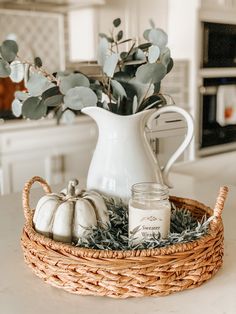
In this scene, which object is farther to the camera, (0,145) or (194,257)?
(0,145)

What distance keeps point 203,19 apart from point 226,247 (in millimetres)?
2813

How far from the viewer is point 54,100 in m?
0.88

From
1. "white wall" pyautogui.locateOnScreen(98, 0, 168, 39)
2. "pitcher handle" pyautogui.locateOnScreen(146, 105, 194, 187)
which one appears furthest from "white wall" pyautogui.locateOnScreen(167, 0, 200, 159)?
"pitcher handle" pyautogui.locateOnScreen(146, 105, 194, 187)

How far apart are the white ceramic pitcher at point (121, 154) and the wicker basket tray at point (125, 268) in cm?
23

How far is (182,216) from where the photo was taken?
0.83m

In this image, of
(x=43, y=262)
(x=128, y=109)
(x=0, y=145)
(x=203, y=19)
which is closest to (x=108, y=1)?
(x=203, y=19)

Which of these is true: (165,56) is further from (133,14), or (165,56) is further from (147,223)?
(133,14)

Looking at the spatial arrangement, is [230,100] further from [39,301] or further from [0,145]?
[39,301]

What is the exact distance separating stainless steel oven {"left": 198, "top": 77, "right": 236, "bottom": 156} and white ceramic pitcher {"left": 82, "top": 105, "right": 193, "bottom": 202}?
8.56 ft

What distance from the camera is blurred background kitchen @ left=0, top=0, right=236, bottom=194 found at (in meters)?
3.12

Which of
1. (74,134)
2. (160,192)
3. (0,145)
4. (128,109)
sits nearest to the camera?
(160,192)

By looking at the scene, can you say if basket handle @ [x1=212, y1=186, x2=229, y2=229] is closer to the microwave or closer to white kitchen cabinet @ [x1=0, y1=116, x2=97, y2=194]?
white kitchen cabinet @ [x1=0, y1=116, x2=97, y2=194]

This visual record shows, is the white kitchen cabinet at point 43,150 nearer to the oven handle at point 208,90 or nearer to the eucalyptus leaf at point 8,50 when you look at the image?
the oven handle at point 208,90

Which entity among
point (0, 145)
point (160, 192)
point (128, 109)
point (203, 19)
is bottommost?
point (0, 145)
